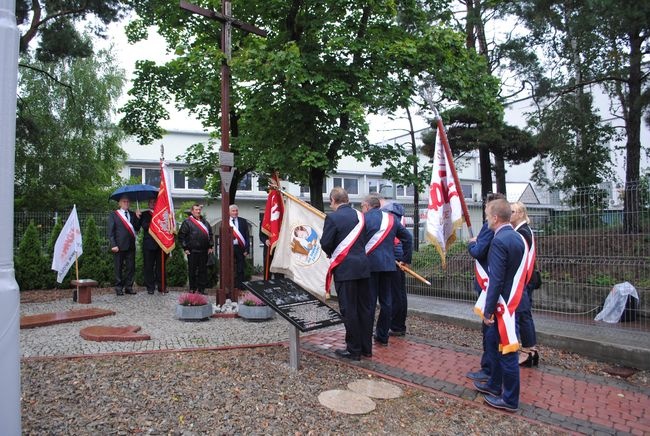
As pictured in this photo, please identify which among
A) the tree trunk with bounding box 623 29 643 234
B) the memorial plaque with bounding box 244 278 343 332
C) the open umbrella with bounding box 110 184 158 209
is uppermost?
Result: the tree trunk with bounding box 623 29 643 234

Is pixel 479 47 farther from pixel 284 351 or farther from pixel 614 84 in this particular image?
pixel 284 351

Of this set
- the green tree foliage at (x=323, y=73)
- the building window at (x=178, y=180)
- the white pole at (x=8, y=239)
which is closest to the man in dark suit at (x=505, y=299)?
the white pole at (x=8, y=239)

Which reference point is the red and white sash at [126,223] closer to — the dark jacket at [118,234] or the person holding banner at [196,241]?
the dark jacket at [118,234]

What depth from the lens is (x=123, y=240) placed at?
34.3ft

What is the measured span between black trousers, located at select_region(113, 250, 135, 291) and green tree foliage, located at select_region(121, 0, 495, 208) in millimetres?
3747

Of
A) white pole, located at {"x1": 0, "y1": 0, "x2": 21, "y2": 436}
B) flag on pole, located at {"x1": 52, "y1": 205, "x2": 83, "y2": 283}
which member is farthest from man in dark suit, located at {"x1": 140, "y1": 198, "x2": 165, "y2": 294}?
white pole, located at {"x1": 0, "y1": 0, "x2": 21, "y2": 436}

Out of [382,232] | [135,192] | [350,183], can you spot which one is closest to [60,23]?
[135,192]

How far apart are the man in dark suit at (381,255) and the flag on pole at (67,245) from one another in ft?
20.2

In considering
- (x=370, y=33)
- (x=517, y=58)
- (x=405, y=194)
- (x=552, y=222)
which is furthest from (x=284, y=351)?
(x=405, y=194)

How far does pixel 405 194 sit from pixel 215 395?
112 ft

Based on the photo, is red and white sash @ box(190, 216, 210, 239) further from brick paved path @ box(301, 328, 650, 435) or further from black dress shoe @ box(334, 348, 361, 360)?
black dress shoe @ box(334, 348, 361, 360)

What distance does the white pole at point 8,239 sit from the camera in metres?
2.51

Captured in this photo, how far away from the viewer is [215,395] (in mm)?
4551

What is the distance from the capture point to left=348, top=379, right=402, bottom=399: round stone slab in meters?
4.90
